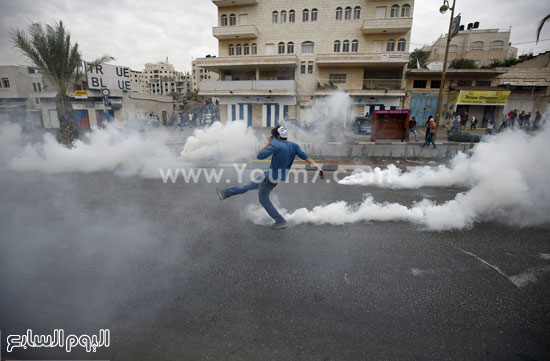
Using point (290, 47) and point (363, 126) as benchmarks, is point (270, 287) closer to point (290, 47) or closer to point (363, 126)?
point (363, 126)

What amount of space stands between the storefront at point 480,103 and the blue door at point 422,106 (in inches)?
58.9

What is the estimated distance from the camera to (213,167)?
9.56 meters

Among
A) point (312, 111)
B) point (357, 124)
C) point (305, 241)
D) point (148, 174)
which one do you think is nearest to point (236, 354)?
point (305, 241)

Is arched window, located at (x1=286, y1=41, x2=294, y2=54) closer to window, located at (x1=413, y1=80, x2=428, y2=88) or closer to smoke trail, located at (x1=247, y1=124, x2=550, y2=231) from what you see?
window, located at (x1=413, y1=80, x2=428, y2=88)

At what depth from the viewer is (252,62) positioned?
26219mm

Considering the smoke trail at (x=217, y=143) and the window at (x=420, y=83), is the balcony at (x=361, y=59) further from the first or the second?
the smoke trail at (x=217, y=143)

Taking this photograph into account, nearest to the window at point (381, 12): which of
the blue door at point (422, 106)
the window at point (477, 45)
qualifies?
the blue door at point (422, 106)

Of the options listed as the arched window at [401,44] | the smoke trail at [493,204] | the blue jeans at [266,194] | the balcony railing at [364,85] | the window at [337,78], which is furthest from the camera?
the window at [337,78]

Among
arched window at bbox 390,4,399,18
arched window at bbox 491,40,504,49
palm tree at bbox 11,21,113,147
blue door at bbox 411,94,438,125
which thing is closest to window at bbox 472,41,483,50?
arched window at bbox 491,40,504,49

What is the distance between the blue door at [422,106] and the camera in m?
27.0

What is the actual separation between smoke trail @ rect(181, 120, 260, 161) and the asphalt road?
5825mm

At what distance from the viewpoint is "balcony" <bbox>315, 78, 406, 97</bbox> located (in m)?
25.5

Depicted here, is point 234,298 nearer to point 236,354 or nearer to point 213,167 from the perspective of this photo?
point 236,354

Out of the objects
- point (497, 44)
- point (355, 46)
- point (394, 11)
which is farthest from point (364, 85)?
point (497, 44)
